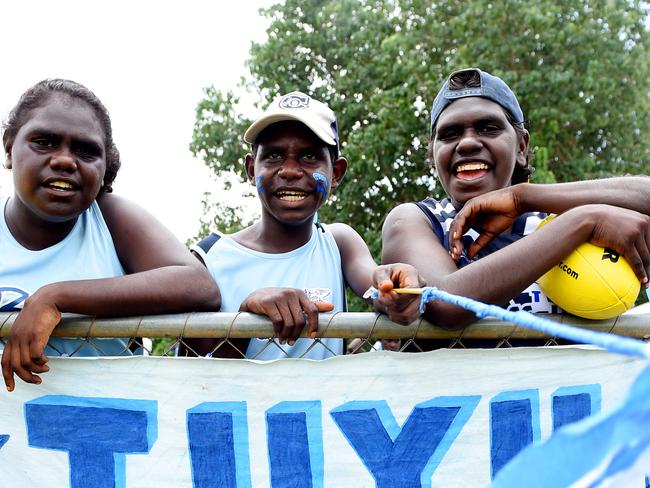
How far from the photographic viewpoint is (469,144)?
241 centimetres

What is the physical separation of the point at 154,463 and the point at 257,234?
1.10 metres

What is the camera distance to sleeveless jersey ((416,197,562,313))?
2182mm

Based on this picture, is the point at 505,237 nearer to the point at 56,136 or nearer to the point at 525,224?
the point at 525,224

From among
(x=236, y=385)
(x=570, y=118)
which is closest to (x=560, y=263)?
(x=236, y=385)

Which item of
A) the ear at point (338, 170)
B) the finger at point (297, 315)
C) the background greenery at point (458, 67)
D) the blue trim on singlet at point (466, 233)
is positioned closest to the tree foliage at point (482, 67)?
the background greenery at point (458, 67)

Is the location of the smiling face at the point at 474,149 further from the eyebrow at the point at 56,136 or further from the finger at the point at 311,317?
the eyebrow at the point at 56,136

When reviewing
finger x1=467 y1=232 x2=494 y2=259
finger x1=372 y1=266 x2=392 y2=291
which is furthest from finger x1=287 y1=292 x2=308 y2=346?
finger x1=467 y1=232 x2=494 y2=259

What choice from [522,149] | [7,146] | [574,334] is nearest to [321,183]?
[522,149]

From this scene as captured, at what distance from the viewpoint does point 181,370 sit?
1963 millimetres

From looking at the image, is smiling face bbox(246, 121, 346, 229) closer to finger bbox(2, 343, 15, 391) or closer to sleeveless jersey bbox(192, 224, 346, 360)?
sleeveless jersey bbox(192, 224, 346, 360)

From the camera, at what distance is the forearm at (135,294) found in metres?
1.94

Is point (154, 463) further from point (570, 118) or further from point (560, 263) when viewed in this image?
point (570, 118)

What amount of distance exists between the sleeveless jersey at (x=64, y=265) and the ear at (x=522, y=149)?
1.46 metres

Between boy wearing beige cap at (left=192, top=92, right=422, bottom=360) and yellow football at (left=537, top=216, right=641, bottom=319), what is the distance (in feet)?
2.43
